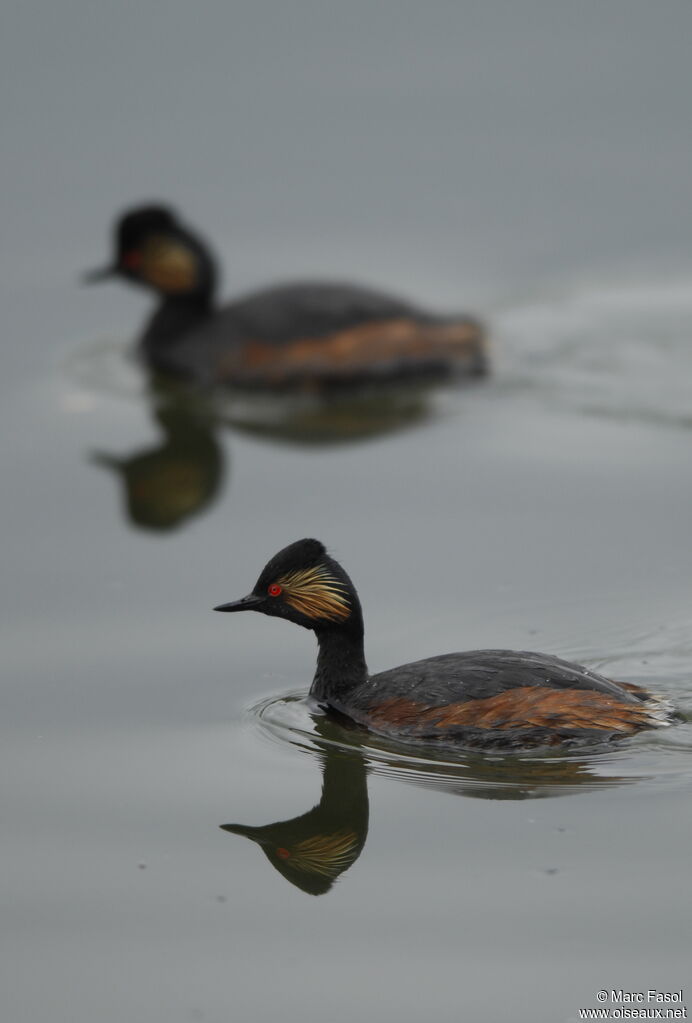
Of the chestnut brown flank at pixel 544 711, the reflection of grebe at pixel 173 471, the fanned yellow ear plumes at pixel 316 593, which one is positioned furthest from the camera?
the reflection of grebe at pixel 173 471

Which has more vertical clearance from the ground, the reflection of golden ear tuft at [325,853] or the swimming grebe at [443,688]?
the swimming grebe at [443,688]

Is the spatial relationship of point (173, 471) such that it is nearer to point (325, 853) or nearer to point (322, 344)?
point (322, 344)

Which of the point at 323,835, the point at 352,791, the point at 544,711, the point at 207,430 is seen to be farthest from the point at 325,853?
the point at 207,430

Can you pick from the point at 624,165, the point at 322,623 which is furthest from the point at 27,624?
the point at 624,165

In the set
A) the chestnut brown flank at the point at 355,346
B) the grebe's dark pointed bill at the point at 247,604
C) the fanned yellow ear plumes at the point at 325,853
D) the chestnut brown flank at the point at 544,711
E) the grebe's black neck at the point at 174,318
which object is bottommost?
the fanned yellow ear plumes at the point at 325,853

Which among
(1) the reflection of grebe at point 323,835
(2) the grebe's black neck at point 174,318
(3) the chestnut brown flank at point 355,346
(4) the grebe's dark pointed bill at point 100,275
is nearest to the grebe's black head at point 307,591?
(1) the reflection of grebe at point 323,835

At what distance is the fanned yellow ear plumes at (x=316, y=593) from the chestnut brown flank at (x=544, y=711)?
0.79 meters

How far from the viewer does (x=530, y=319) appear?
15.8 meters

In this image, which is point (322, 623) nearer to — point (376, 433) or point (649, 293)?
point (376, 433)

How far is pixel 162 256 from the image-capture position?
15.5 meters

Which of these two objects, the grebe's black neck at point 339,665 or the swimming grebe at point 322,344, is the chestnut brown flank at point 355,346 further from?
the grebe's black neck at point 339,665

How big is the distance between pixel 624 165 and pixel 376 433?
5818 millimetres

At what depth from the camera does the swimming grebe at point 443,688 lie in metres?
8.53

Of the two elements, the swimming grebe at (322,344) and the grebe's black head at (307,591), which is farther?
the swimming grebe at (322,344)
